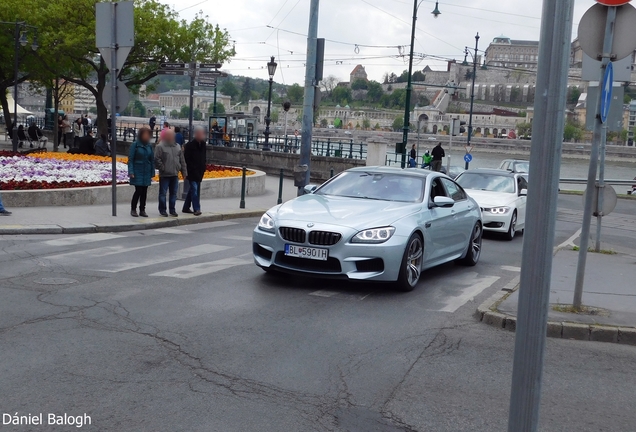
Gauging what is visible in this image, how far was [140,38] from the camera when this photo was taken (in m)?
40.2

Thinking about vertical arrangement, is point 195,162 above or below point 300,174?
above

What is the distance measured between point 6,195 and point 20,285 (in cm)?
780

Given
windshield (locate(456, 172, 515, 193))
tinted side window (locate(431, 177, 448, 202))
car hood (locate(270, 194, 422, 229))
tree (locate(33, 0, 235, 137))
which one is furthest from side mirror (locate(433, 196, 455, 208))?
tree (locate(33, 0, 235, 137))

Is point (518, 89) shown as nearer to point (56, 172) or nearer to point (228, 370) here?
point (56, 172)

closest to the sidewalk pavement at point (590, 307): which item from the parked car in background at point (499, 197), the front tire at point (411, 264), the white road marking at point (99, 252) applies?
the front tire at point (411, 264)

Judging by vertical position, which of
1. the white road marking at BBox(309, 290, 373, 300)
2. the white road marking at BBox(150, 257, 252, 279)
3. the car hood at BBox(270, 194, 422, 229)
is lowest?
the white road marking at BBox(150, 257, 252, 279)

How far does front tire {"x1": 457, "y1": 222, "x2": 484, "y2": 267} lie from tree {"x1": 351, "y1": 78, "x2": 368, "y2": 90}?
7173 inches

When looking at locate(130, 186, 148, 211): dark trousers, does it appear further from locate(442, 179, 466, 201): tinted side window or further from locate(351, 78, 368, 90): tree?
locate(351, 78, 368, 90): tree

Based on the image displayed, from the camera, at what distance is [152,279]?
9.59 metres

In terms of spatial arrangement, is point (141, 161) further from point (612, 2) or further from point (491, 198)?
point (612, 2)

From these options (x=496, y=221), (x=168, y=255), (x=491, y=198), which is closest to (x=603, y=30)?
(x=168, y=255)

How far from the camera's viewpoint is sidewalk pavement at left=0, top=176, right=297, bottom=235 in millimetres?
13562

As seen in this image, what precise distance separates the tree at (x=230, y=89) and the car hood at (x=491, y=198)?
12835 cm

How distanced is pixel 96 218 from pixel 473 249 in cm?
709
